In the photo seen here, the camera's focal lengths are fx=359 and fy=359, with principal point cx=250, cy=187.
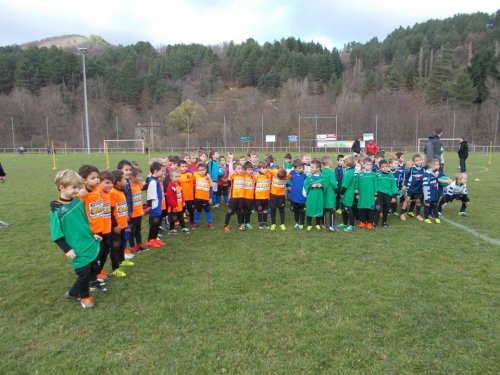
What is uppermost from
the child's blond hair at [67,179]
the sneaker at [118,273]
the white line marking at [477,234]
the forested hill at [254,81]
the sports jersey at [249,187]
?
the forested hill at [254,81]

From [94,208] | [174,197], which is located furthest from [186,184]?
[94,208]

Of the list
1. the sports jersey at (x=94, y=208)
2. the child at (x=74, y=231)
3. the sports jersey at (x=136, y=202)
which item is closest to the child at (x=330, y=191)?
the sports jersey at (x=136, y=202)

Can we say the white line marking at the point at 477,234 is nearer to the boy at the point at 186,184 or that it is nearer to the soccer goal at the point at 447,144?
the boy at the point at 186,184

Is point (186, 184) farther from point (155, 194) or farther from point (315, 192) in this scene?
Result: point (315, 192)

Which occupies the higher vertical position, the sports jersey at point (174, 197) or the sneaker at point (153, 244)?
the sports jersey at point (174, 197)

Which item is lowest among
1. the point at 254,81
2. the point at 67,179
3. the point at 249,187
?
the point at 249,187

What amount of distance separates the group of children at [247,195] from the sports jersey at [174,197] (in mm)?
21

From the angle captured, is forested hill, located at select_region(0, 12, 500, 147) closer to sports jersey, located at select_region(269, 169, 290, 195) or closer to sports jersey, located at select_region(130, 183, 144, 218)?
sports jersey, located at select_region(269, 169, 290, 195)

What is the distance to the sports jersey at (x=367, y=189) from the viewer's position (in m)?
8.33

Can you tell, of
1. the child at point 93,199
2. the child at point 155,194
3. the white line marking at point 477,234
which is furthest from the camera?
the white line marking at point 477,234

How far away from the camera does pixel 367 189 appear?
8328 millimetres

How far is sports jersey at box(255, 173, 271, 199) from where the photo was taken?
8.52m

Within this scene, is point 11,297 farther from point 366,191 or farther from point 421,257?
point 366,191

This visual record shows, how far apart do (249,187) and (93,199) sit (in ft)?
13.7
